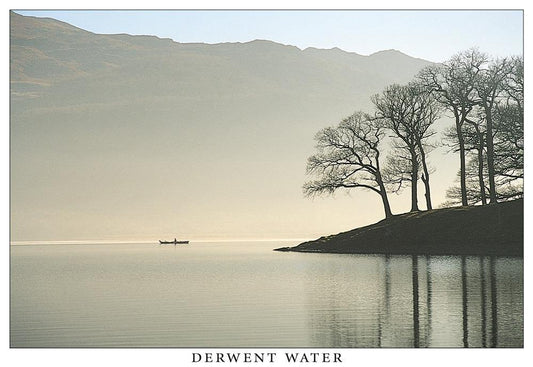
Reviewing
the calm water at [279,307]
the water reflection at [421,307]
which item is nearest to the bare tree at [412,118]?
the calm water at [279,307]

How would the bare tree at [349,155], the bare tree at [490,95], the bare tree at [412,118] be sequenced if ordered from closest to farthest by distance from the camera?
1. the bare tree at [490,95]
2. the bare tree at [412,118]
3. the bare tree at [349,155]

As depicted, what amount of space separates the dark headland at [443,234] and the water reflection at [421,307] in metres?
7.21

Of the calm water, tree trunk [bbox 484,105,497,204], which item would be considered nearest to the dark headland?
tree trunk [bbox 484,105,497,204]

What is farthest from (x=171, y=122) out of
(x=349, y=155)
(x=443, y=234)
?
(x=443, y=234)

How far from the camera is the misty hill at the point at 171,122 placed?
5544 centimetres

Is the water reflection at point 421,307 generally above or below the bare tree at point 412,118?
below

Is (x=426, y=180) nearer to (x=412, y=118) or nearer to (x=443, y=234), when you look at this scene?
(x=412, y=118)

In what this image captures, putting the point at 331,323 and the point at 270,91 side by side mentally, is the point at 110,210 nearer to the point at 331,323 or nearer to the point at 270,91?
the point at 270,91

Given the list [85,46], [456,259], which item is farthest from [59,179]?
[456,259]

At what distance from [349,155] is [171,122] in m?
14.8

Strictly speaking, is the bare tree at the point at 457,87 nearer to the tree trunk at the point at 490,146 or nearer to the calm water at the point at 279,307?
the tree trunk at the point at 490,146

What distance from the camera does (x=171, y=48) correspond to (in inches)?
2512

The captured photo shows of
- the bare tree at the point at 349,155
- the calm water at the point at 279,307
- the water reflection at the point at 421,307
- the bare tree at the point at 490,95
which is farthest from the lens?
the bare tree at the point at 349,155

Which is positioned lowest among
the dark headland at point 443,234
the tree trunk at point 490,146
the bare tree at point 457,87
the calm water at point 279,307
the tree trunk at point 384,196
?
the calm water at point 279,307
